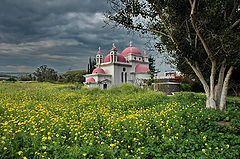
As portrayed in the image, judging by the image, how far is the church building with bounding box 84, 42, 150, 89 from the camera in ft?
97.3

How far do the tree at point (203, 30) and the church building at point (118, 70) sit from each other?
2044 cm

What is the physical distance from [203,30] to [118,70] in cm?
2549

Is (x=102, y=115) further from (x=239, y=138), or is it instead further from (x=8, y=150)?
(x=239, y=138)

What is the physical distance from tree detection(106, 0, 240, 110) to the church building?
2044cm

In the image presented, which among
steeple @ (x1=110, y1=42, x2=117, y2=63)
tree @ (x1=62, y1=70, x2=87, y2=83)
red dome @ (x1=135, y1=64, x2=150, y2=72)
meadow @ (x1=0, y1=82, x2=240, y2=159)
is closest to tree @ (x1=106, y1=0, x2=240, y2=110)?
meadow @ (x1=0, y1=82, x2=240, y2=159)

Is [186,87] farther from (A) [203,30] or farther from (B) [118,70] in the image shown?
(A) [203,30]

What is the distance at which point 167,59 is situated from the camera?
26.1 feet

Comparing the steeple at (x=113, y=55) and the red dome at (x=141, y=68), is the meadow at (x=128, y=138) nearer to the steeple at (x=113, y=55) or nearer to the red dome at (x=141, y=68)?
the steeple at (x=113, y=55)

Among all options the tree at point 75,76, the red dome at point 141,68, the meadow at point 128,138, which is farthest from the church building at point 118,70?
the meadow at point 128,138

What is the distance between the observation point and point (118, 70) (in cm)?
3139

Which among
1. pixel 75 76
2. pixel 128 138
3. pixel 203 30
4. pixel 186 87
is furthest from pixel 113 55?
pixel 128 138

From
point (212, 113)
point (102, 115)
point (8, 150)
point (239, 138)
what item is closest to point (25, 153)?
point (8, 150)

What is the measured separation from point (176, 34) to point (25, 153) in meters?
6.73

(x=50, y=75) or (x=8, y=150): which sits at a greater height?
(x=50, y=75)
